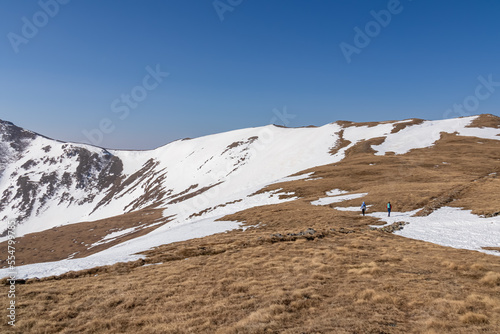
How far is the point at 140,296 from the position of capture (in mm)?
13547

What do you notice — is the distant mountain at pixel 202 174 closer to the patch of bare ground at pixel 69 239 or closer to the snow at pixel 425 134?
the snow at pixel 425 134

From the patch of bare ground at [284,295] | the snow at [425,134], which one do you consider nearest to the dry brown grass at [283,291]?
the patch of bare ground at [284,295]

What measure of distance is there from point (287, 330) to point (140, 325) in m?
6.04

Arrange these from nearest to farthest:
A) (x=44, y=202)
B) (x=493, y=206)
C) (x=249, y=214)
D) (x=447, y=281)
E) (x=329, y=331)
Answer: (x=329, y=331)
(x=447, y=281)
(x=493, y=206)
(x=249, y=214)
(x=44, y=202)

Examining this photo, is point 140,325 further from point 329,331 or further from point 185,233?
point 185,233

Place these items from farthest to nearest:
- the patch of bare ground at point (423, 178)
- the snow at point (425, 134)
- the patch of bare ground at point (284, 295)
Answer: the snow at point (425, 134) < the patch of bare ground at point (423, 178) < the patch of bare ground at point (284, 295)

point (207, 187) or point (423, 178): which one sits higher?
point (207, 187)

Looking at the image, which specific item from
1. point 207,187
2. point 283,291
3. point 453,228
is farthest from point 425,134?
point 283,291

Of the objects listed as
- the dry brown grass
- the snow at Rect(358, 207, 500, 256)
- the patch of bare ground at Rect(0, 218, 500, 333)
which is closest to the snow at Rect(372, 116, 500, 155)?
the snow at Rect(358, 207, 500, 256)

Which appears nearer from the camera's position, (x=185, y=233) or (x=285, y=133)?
(x=185, y=233)

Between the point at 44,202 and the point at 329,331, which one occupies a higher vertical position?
the point at 44,202

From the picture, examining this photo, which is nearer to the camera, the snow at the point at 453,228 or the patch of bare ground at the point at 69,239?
the snow at the point at 453,228

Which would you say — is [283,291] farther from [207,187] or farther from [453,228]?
[207,187]

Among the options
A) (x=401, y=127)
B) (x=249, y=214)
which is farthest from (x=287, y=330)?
(x=401, y=127)
